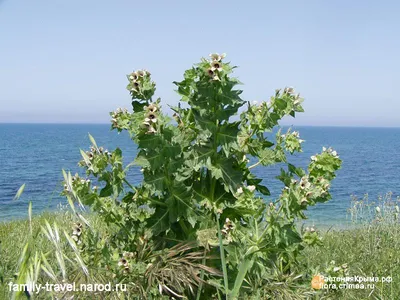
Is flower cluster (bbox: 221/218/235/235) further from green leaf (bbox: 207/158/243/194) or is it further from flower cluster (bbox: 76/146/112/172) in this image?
flower cluster (bbox: 76/146/112/172)

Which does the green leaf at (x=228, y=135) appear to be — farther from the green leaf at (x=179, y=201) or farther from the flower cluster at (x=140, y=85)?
the flower cluster at (x=140, y=85)

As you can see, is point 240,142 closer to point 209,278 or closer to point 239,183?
point 239,183

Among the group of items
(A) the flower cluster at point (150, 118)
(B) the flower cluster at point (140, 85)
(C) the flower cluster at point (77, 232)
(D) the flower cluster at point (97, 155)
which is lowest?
(C) the flower cluster at point (77, 232)

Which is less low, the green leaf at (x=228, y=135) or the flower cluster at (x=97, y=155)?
the green leaf at (x=228, y=135)

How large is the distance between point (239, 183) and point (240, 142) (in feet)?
1.18

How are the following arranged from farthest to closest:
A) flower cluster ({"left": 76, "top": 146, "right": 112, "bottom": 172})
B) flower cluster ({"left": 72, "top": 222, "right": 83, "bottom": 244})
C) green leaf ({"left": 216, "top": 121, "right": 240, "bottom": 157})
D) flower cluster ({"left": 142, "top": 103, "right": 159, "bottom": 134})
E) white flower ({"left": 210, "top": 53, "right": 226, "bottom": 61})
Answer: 1. flower cluster ({"left": 72, "top": 222, "right": 83, "bottom": 244})
2. flower cluster ({"left": 76, "top": 146, "right": 112, "bottom": 172})
3. green leaf ({"left": 216, "top": 121, "right": 240, "bottom": 157})
4. white flower ({"left": 210, "top": 53, "right": 226, "bottom": 61})
5. flower cluster ({"left": 142, "top": 103, "right": 159, "bottom": 134})

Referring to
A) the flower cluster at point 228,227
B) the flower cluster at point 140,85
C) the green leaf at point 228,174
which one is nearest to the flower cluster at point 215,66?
the flower cluster at point 140,85

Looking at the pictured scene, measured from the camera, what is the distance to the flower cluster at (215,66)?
11.7 feet

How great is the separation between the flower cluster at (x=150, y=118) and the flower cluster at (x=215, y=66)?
447 millimetres

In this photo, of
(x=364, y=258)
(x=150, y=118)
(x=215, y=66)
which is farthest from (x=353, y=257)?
(x=150, y=118)

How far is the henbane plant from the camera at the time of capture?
3598 millimetres

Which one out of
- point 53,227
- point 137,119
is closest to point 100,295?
point 53,227

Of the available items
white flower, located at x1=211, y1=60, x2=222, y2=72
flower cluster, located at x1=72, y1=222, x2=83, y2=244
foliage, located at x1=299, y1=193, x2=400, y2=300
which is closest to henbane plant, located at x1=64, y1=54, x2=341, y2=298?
white flower, located at x1=211, y1=60, x2=222, y2=72

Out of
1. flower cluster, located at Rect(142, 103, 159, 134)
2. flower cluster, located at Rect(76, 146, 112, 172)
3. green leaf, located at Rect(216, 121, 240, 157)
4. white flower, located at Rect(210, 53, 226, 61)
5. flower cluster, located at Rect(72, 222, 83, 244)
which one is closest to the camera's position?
flower cluster, located at Rect(142, 103, 159, 134)
